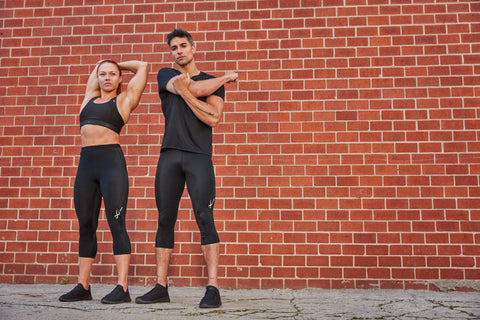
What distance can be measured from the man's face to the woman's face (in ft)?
1.67

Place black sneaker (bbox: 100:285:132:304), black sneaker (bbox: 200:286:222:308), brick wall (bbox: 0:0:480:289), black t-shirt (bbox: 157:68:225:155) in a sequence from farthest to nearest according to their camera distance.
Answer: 1. brick wall (bbox: 0:0:480:289)
2. black t-shirt (bbox: 157:68:225:155)
3. black sneaker (bbox: 100:285:132:304)
4. black sneaker (bbox: 200:286:222:308)

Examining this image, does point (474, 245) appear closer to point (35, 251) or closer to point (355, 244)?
point (355, 244)

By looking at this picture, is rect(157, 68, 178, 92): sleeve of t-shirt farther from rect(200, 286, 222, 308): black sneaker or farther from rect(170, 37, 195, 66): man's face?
rect(200, 286, 222, 308): black sneaker

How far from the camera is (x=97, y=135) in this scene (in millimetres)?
3117

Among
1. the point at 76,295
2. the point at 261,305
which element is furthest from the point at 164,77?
the point at 261,305

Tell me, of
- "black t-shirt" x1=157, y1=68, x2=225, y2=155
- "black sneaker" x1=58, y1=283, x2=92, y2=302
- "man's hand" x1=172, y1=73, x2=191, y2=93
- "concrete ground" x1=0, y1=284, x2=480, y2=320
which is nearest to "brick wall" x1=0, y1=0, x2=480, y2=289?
"concrete ground" x1=0, y1=284, x2=480, y2=320

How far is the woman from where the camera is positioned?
3025 millimetres

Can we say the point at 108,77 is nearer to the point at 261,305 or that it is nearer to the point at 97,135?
the point at 97,135

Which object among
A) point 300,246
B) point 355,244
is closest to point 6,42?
point 300,246

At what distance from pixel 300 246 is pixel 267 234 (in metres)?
0.32

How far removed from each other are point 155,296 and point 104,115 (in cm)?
133

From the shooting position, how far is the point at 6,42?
443 centimetres

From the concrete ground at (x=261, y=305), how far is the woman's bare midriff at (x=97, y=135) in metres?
1.12

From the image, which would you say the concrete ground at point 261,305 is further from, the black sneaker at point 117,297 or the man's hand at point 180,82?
the man's hand at point 180,82
